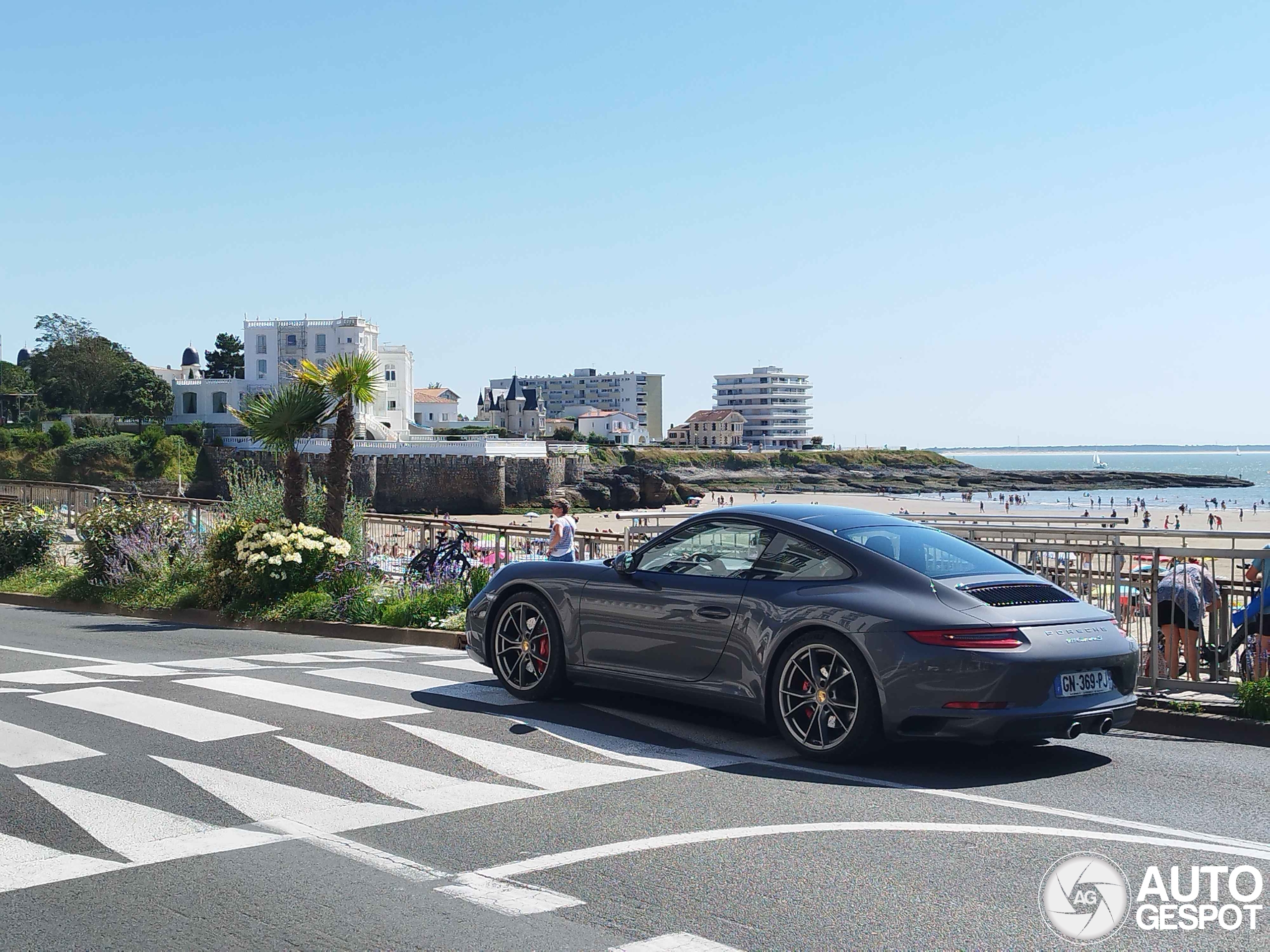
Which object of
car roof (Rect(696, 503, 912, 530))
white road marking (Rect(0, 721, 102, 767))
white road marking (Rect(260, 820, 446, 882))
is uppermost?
car roof (Rect(696, 503, 912, 530))

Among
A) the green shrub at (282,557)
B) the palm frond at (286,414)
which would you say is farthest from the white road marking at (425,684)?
the palm frond at (286,414)

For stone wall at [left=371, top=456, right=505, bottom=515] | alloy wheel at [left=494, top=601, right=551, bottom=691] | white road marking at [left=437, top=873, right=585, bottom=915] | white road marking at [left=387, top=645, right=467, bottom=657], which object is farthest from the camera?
stone wall at [left=371, top=456, right=505, bottom=515]

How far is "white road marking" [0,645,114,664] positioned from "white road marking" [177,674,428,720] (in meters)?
2.11

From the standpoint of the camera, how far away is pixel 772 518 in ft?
26.1

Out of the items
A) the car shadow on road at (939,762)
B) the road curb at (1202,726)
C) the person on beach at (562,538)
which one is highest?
the person on beach at (562,538)

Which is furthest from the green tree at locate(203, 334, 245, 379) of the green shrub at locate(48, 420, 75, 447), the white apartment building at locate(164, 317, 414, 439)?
the green shrub at locate(48, 420, 75, 447)

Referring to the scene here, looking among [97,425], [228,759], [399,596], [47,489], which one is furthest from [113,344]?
[228,759]

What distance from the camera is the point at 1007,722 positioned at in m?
6.57

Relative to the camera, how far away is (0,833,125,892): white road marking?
16.6 feet

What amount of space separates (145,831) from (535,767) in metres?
2.20

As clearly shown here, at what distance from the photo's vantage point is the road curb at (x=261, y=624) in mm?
14070

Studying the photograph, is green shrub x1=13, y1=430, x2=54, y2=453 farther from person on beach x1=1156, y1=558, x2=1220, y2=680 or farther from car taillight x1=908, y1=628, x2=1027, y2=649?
car taillight x1=908, y1=628, x2=1027, y2=649

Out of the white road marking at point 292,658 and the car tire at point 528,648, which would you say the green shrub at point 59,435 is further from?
the car tire at point 528,648

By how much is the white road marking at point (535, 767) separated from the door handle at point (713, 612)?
118 centimetres
